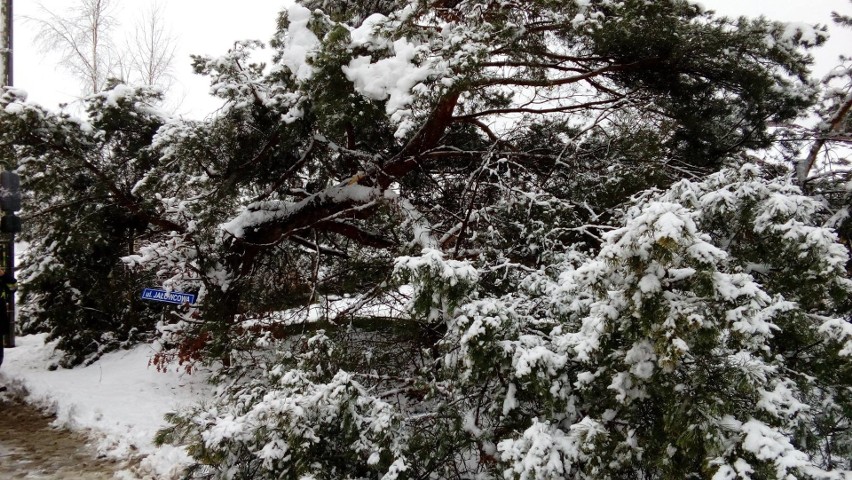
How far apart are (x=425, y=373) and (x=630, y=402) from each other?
2.00m

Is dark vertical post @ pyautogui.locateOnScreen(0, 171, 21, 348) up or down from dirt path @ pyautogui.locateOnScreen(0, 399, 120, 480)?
up

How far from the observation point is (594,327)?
293 centimetres

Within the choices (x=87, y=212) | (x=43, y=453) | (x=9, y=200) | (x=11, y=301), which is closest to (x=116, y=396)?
(x=43, y=453)

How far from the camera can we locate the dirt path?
479cm

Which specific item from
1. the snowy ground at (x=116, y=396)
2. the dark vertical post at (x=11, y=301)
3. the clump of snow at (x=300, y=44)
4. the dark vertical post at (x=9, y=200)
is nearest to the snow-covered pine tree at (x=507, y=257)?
the clump of snow at (x=300, y=44)

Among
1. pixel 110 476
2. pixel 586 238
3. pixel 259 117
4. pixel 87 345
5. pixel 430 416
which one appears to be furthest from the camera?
pixel 87 345

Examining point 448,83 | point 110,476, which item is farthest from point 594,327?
point 110,476

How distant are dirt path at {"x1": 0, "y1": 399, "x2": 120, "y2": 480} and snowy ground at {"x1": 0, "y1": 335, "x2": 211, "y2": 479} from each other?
0.15 m

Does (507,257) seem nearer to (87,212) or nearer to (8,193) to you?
(87,212)

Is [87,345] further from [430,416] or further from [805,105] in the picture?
[805,105]


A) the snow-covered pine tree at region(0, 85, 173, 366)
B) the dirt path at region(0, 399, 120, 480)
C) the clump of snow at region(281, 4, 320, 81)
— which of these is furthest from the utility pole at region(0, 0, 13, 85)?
the clump of snow at region(281, 4, 320, 81)

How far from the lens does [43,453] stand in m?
5.25

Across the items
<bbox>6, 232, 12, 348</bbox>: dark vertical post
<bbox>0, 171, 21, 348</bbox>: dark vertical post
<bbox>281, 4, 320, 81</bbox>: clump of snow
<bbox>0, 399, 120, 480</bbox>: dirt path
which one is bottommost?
<bbox>0, 399, 120, 480</bbox>: dirt path

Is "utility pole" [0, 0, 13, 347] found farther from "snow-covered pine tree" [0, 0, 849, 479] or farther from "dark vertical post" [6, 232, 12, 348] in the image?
"snow-covered pine tree" [0, 0, 849, 479]
